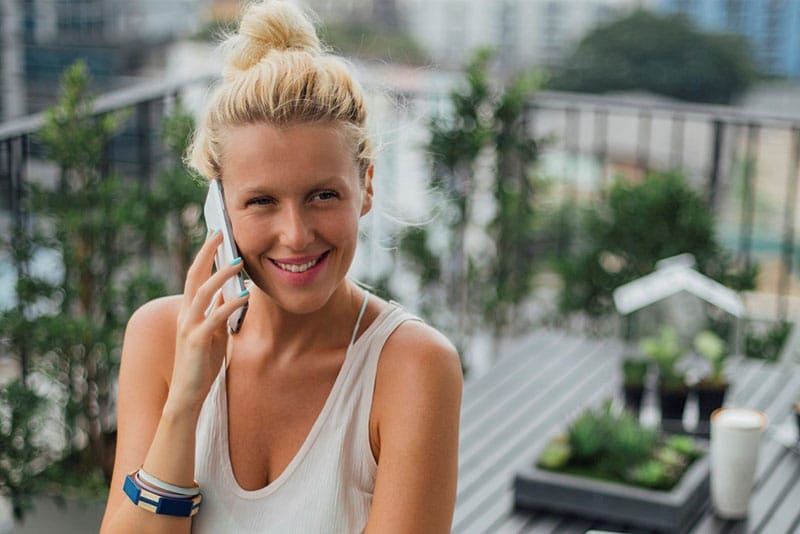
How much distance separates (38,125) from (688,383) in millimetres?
1952

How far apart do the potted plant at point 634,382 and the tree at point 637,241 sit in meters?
1.33

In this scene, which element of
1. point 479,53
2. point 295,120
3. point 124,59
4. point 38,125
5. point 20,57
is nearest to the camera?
point 295,120

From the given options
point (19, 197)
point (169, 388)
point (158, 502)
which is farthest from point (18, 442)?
point (158, 502)

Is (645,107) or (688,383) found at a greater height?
(645,107)

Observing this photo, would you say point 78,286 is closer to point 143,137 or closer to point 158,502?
point 143,137

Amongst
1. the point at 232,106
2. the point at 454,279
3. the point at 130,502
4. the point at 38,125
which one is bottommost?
the point at 454,279

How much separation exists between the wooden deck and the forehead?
46.8 inches

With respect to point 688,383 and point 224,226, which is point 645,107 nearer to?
point 688,383

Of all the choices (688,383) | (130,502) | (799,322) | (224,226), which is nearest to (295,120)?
(224,226)

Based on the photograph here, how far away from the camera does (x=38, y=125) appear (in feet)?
10.1

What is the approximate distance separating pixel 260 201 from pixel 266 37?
23 centimetres

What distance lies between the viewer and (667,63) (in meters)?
20.9

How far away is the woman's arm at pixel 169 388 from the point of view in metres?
1.37

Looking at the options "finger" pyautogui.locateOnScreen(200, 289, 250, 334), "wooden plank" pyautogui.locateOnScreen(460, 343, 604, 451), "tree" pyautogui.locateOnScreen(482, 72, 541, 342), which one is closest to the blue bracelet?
"finger" pyautogui.locateOnScreen(200, 289, 250, 334)
